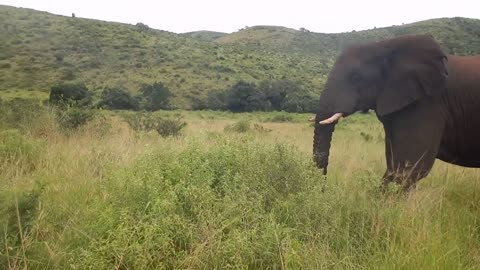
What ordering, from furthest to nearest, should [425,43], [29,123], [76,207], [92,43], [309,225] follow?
1. [92,43]
2. [29,123]
3. [425,43]
4. [76,207]
5. [309,225]

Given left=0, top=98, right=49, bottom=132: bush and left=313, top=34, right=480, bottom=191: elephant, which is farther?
left=0, top=98, right=49, bottom=132: bush

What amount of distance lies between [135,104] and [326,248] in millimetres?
34147

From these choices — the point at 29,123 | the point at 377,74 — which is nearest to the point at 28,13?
the point at 29,123

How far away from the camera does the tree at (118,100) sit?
34438 millimetres

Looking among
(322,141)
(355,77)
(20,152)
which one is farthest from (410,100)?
(20,152)

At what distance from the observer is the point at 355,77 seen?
6359mm

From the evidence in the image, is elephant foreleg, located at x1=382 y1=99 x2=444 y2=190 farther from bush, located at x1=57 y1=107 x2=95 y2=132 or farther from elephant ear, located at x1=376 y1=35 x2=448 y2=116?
bush, located at x1=57 y1=107 x2=95 y2=132

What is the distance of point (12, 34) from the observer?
5688 centimetres

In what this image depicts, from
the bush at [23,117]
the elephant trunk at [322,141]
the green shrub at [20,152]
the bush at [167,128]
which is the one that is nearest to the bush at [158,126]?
the bush at [167,128]

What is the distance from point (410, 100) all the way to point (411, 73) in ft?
1.36

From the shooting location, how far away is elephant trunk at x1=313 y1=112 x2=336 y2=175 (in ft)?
19.0

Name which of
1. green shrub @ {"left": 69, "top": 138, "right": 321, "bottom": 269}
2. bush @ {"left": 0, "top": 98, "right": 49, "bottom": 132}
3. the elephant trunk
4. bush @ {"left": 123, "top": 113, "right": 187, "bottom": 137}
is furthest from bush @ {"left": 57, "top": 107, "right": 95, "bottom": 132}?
green shrub @ {"left": 69, "top": 138, "right": 321, "bottom": 269}

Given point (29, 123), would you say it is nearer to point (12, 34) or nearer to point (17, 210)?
point (17, 210)

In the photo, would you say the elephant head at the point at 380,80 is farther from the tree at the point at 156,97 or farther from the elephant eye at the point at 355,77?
the tree at the point at 156,97
